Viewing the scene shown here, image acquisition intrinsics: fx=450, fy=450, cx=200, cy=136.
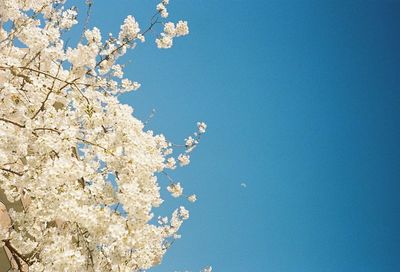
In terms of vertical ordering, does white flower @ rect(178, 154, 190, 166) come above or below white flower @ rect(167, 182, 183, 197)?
above

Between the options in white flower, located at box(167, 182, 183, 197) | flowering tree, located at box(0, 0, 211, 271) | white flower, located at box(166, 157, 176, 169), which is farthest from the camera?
white flower, located at box(166, 157, 176, 169)

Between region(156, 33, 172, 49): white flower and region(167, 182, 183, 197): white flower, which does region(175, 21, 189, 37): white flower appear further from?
region(167, 182, 183, 197): white flower

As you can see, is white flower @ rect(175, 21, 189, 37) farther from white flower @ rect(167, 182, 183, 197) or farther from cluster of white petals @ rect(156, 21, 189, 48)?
white flower @ rect(167, 182, 183, 197)

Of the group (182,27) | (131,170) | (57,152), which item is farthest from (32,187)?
(182,27)

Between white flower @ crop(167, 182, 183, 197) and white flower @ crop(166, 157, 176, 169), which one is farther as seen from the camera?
white flower @ crop(166, 157, 176, 169)

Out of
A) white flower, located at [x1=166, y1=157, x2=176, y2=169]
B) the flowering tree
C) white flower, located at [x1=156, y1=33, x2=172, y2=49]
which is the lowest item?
the flowering tree

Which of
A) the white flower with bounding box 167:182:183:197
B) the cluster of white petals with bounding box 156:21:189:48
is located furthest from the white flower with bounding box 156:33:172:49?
the white flower with bounding box 167:182:183:197

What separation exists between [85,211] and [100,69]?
478 cm

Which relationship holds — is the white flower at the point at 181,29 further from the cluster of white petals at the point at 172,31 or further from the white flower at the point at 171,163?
the white flower at the point at 171,163

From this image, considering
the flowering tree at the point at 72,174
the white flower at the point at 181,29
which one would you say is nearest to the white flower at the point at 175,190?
the flowering tree at the point at 72,174

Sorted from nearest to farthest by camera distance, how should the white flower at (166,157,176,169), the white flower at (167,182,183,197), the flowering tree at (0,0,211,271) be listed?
the flowering tree at (0,0,211,271) < the white flower at (167,182,183,197) < the white flower at (166,157,176,169)

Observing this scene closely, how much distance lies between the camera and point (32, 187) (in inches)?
206

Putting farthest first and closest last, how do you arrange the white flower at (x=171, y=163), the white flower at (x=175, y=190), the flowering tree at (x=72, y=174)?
the white flower at (x=171, y=163)
the white flower at (x=175, y=190)
the flowering tree at (x=72, y=174)

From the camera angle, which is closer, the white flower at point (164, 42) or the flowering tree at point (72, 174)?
the flowering tree at point (72, 174)
